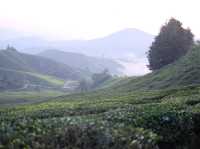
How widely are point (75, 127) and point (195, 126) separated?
6.71 meters

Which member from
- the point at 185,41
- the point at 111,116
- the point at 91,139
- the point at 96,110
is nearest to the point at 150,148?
the point at 91,139

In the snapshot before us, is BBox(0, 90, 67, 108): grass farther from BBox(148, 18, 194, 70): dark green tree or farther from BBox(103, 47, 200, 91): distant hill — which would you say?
BBox(103, 47, 200, 91): distant hill

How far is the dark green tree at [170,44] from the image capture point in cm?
10506

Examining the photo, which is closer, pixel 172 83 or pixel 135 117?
pixel 135 117

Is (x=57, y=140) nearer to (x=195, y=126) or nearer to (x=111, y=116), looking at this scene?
(x=111, y=116)

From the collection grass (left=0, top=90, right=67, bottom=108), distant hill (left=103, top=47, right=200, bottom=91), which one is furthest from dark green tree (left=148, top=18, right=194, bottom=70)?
grass (left=0, top=90, right=67, bottom=108)

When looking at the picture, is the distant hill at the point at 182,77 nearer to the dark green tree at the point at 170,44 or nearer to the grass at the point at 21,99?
the dark green tree at the point at 170,44

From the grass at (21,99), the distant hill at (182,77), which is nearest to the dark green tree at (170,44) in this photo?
the distant hill at (182,77)

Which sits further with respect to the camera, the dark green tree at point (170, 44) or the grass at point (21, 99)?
the grass at point (21, 99)

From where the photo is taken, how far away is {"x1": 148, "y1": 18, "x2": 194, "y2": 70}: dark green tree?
345 feet

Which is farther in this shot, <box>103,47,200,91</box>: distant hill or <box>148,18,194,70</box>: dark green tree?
<box>148,18,194,70</box>: dark green tree

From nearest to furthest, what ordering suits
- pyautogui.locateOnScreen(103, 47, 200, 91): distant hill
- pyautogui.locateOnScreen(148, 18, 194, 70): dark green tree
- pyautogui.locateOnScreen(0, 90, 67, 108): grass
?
pyautogui.locateOnScreen(103, 47, 200, 91): distant hill → pyautogui.locateOnScreen(148, 18, 194, 70): dark green tree → pyautogui.locateOnScreen(0, 90, 67, 108): grass

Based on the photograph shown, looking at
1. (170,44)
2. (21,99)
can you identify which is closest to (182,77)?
(170,44)

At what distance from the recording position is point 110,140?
1370cm
